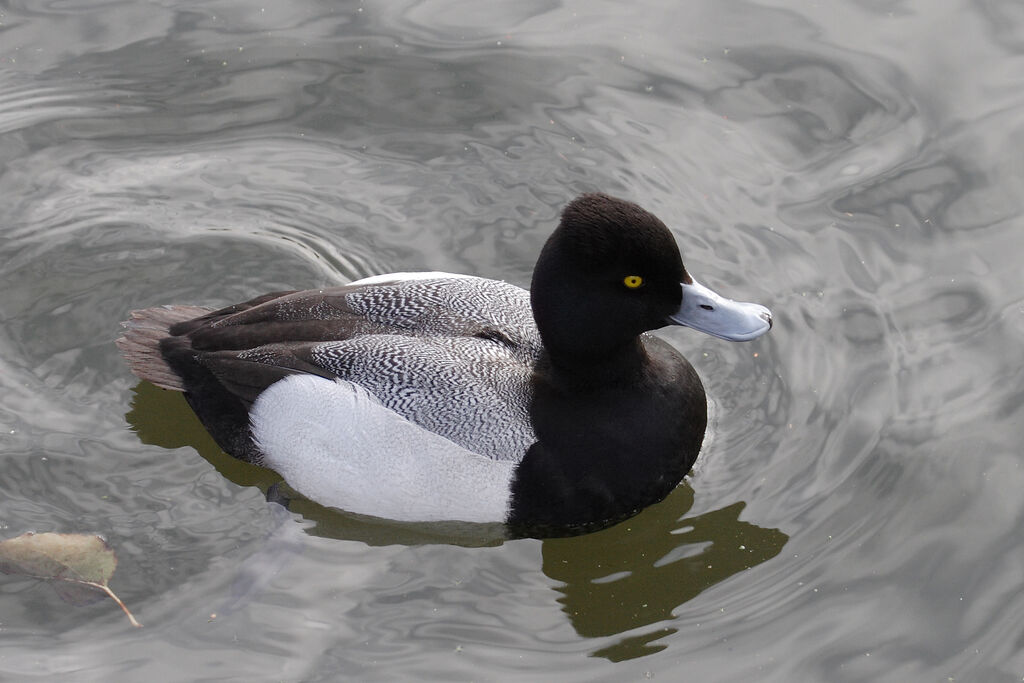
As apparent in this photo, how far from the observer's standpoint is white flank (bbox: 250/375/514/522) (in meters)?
5.20

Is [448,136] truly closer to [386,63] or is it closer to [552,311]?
[386,63]

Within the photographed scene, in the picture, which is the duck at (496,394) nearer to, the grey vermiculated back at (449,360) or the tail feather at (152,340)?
the grey vermiculated back at (449,360)

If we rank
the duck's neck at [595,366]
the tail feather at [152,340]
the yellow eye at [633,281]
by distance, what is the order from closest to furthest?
the yellow eye at [633,281]
the duck's neck at [595,366]
the tail feather at [152,340]

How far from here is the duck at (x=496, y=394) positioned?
5.09m

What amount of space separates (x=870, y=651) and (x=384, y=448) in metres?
2.11

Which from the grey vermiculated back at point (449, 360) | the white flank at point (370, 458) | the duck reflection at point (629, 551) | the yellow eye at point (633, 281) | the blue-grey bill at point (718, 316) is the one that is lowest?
the duck reflection at point (629, 551)

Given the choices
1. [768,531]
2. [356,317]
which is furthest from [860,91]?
[356,317]

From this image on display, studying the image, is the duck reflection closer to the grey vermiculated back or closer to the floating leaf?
the grey vermiculated back

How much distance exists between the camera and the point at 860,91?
7473 millimetres

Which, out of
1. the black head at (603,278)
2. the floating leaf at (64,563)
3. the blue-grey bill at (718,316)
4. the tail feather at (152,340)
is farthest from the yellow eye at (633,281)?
the floating leaf at (64,563)

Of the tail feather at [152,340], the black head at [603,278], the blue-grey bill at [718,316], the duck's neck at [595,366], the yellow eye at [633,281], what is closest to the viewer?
the black head at [603,278]

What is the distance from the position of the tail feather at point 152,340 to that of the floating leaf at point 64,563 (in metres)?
0.80

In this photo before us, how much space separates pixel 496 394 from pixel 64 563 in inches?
77.5

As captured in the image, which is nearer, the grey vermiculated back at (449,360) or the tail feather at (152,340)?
the grey vermiculated back at (449,360)
